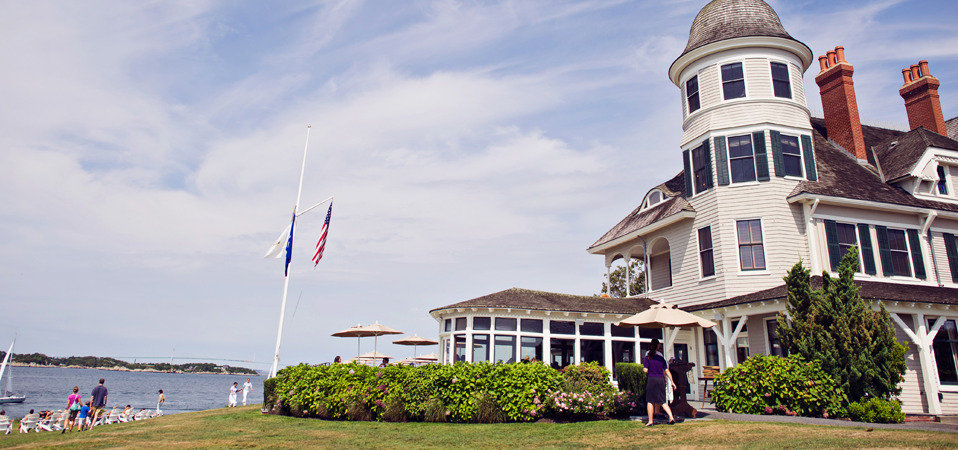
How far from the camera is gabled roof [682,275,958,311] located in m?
15.5

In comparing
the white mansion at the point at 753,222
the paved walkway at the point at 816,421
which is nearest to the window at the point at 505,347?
the white mansion at the point at 753,222

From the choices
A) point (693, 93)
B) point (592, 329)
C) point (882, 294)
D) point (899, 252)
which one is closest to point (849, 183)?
point (899, 252)

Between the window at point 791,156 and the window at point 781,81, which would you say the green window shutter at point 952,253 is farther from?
the window at point 781,81

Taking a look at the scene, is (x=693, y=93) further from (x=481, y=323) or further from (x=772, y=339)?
(x=481, y=323)

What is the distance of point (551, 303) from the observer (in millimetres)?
19672

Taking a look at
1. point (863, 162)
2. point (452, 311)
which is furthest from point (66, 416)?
point (863, 162)

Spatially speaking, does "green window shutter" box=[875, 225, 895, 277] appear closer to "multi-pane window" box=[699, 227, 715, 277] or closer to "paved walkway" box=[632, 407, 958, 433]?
"multi-pane window" box=[699, 227, 715, 277]

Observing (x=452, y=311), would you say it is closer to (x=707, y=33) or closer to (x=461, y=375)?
(x=461, y=375)

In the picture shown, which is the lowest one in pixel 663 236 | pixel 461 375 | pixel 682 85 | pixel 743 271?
pixel 461 375

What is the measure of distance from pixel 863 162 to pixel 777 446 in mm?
17774

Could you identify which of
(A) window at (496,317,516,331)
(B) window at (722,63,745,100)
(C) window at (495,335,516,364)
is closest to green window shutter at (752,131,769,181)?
(B) window at (722,63,745,100)

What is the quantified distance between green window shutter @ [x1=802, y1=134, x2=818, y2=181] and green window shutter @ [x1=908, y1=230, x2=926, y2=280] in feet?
12.6

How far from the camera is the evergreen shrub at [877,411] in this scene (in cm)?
1184

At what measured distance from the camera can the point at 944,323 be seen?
55.1 ft
